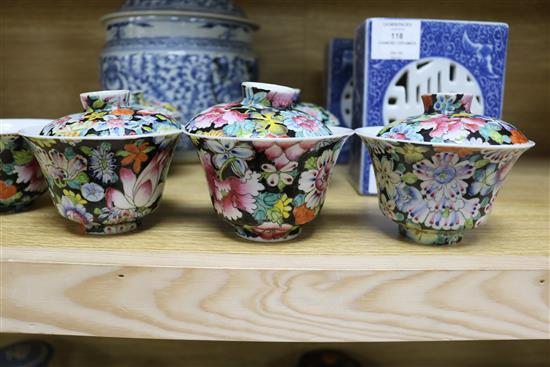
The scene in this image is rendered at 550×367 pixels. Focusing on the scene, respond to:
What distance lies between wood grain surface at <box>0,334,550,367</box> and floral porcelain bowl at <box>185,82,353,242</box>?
1.53ft

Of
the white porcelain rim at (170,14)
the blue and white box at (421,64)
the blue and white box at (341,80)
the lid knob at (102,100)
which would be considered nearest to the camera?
the lid knob at (102,100)

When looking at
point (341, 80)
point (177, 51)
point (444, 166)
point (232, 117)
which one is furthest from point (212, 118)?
point (341, 80)

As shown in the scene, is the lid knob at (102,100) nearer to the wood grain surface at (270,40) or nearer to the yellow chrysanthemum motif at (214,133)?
the yellow chrysanthemum motif at (214,133)

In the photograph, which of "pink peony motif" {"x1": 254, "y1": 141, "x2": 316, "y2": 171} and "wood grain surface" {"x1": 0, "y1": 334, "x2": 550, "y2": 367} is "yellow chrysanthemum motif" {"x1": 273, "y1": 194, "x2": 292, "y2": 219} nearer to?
"pink peony motif" {"x1": 254, "y1": 141, "x2": 316, "y2": 171}

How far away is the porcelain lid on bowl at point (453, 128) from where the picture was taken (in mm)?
546

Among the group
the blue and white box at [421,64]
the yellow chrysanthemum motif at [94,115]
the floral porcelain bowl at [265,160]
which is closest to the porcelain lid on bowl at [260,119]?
the floral porcelain bowl at [265,160]

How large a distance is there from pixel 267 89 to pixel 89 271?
0.28 meters

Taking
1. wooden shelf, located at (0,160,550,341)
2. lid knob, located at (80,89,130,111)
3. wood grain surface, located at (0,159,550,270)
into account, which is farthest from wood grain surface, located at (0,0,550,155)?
wooden shelf, located at (0,160,550,341)

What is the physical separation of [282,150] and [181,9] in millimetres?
486

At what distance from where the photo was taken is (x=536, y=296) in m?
0.52

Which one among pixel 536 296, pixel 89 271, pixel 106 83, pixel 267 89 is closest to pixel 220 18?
pixel 106 83

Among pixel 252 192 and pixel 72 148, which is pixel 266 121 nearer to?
pixel 252 192

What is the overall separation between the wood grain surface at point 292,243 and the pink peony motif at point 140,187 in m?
0.04

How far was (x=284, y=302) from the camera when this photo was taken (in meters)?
0.51
